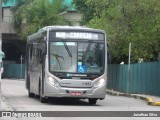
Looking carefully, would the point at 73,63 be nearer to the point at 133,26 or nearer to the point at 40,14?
the point at 133,26

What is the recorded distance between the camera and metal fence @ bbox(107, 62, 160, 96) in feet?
100

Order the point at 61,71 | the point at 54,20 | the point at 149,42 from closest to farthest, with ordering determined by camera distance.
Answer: the point at 61,71 → the point at 149,42 → the point at 54,20

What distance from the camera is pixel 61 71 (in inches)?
877

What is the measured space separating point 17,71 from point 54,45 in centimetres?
5093

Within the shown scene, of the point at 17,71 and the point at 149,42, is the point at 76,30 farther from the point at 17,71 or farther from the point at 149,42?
the point at 17,71

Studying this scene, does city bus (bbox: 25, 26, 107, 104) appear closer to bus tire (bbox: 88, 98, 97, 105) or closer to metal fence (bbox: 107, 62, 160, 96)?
bus tire (bbox: 88, 98, 97, 105)

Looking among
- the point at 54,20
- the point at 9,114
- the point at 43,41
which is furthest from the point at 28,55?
the point at 54,20

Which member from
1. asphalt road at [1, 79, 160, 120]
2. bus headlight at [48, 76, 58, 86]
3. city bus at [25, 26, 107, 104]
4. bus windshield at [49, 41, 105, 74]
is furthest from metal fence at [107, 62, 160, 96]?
bus headlight at [48, 76, 58, 86]

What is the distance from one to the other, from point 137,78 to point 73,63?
40.0 feet

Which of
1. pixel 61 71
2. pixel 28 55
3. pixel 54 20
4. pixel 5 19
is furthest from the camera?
pixel 5 19

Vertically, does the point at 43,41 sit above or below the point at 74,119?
above

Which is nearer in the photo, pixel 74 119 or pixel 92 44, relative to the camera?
pixel 74 119

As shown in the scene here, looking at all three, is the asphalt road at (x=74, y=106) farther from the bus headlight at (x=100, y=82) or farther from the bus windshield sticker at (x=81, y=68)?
the bus windshield sticker at (x=81, y=68)

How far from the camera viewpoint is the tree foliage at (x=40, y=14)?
63.6 metres
